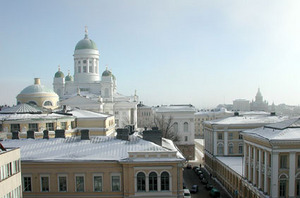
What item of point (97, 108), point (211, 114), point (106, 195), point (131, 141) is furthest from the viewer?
point (211, 114)

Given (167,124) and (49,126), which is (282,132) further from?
(167,124)

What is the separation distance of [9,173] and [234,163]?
32886 millimetres

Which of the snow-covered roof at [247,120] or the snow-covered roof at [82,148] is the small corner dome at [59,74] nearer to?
the snow-covered roof at [247,120]

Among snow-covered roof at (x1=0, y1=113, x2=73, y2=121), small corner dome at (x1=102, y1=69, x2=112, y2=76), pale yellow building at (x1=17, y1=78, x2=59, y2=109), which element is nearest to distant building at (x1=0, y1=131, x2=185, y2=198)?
snow-covered roof at (x1=0, y1=113, x2=73, y2=121)

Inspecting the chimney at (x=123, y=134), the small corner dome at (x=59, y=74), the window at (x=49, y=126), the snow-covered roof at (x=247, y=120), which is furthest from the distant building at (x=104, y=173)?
the small corner dome at (x=59, y=74)

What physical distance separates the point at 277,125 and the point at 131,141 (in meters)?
15.9

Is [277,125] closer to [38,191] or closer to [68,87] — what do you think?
[38,191]

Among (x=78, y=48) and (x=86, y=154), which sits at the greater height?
(x=78, y=48)

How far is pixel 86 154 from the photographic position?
77.0 ft

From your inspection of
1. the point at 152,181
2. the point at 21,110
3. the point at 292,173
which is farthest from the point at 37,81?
the point at 292,173

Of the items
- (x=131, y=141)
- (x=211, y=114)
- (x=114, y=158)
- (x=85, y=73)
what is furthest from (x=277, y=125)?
(x=211, y=114)

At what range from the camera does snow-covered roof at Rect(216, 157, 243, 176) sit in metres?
39.1

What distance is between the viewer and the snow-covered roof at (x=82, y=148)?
23.0 meters

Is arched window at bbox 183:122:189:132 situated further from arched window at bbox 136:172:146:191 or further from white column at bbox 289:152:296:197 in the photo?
arched window at bbox 136:172:146:191
